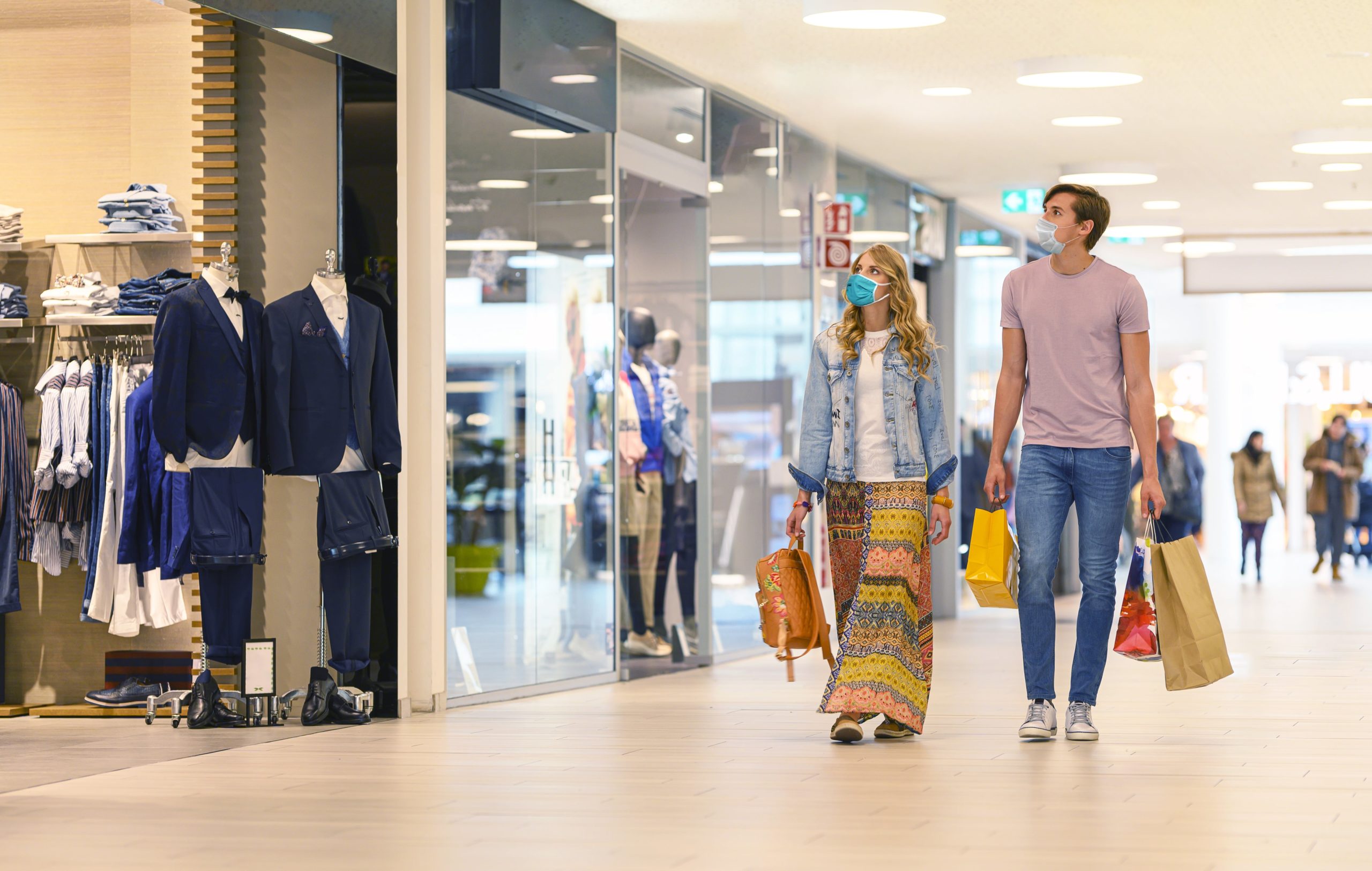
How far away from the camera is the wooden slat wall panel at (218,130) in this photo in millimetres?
7082

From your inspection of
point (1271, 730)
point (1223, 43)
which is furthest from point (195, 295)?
point (1223, 43)

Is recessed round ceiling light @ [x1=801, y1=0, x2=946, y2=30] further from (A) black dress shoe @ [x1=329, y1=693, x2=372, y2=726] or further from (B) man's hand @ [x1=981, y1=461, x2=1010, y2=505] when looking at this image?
(A) black dress shoe @ [x1=329, y1=693, x2=372, y2=726]

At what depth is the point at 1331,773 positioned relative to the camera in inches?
203

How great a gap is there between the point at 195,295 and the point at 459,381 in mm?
1221

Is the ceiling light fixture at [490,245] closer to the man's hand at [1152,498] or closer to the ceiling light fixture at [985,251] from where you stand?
the man's hand at [1152,498]

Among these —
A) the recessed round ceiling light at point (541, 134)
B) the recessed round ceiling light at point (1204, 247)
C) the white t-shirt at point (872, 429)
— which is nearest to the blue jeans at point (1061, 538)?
the white t-shirt at point (872, 429)

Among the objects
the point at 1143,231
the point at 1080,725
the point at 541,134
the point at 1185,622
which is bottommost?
the point at 1080,725

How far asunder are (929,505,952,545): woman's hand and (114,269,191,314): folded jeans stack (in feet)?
10.2

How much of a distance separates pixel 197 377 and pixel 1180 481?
12.4 metres

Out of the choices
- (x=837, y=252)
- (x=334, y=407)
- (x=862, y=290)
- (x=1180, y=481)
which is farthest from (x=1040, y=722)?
(x=1180, y=481)

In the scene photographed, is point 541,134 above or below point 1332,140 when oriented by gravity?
below

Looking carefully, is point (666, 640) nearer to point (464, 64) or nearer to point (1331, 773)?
point (464, 64)

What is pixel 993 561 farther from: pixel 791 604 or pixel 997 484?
pixel 791 604

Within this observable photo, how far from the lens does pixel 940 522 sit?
5.81 metres
